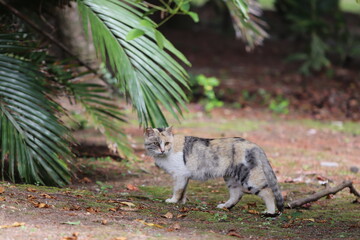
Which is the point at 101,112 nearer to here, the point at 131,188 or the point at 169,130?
the point at 131,188

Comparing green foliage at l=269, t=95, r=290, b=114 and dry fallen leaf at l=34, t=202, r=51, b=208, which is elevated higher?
dry fallen leaf at l=34, t=202, r=51, b=208

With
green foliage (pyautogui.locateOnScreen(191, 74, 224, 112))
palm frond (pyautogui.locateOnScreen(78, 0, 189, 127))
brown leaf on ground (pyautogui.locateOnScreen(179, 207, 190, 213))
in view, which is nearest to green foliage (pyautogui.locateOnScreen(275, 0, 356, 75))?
green foliage (pyautogui.locateOnScreen(191, 74, 224, 112))

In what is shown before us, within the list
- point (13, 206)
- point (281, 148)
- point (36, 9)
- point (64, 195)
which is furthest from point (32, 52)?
point (281, 148)

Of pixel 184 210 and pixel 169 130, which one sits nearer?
pixel 184 210

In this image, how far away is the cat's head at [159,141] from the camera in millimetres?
5340

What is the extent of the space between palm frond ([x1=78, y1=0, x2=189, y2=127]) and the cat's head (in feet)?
0.51

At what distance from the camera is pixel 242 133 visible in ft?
31.0

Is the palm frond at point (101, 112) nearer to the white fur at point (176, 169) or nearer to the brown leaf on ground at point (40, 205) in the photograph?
the white fur at point (176, 169)

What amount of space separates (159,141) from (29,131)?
47.1 inches

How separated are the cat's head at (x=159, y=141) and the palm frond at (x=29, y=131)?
795 millimetres

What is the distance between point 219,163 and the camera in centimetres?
523

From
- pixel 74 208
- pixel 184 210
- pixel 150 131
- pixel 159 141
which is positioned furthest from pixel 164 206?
pixel 74 208

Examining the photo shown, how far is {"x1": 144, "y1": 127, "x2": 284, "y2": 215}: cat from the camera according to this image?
16.5ft

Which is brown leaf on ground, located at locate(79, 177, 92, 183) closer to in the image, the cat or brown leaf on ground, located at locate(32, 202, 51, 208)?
the cat
